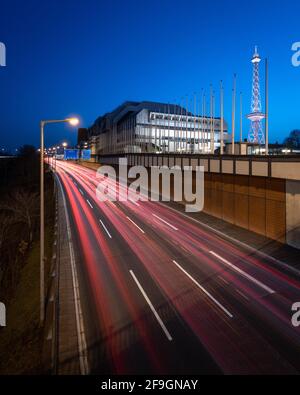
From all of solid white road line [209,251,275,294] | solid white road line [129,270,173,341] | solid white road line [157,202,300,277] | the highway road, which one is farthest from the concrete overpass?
solid white road line [129,270,173,341]

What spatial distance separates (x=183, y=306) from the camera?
1346 centimetres

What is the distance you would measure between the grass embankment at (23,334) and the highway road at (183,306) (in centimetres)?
198

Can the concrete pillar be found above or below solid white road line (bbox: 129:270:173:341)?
above

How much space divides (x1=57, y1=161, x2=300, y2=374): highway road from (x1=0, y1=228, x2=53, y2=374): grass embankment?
198cm

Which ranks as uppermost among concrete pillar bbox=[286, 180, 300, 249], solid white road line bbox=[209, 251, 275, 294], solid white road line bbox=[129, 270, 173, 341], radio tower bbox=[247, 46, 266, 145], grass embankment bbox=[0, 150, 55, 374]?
radio tower bbox=[247, 46, 266, 145]

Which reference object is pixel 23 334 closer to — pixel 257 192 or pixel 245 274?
pixel 245 274

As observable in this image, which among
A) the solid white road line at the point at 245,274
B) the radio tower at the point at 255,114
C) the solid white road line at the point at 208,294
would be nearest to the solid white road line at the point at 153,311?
the solid white road line at the point at 208,294

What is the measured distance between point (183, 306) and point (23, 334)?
6.81 meters

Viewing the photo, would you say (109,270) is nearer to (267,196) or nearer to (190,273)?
(190,273)

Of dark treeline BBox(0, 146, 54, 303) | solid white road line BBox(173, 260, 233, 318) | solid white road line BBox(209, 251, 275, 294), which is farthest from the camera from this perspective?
dark treeline BBox(0, 146, 54, 303)

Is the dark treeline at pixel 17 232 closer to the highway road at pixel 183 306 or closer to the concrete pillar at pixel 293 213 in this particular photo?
the highway road at pixel 183 306

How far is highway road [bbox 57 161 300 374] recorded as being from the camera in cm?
1006

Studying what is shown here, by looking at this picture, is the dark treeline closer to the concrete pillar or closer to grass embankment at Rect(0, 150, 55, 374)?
grass embankment at Rect(0, 150, 55, 374)
